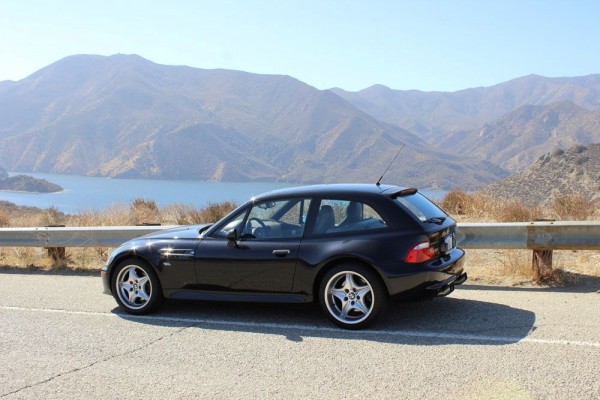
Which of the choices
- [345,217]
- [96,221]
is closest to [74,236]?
[96,221]

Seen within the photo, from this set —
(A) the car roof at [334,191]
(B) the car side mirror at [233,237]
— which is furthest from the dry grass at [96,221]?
(A) the car roof at [334,191]

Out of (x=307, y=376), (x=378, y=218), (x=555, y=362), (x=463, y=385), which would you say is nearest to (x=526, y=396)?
(x=463, y=385)

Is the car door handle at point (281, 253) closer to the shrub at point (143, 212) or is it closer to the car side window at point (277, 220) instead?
the car side window at point (277, 220)

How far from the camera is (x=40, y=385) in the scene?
4.87 meters

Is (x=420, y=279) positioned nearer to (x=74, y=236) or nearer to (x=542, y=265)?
(x=542, y=265)

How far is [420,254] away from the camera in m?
5.84

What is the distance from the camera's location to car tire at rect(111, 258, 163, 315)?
6977mm

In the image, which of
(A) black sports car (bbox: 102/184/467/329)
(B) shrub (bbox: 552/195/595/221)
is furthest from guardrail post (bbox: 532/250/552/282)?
(B) shrub (bbox: 552/195/595/221)

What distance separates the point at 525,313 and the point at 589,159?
949 inches

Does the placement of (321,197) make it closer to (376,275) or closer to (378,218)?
(378,218)

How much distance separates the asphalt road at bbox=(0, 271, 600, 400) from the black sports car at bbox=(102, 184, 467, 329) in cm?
29

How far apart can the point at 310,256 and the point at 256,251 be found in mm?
626

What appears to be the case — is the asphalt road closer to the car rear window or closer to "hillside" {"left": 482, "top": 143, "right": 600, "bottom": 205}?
the car rear window

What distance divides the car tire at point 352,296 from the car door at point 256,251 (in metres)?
0.43
